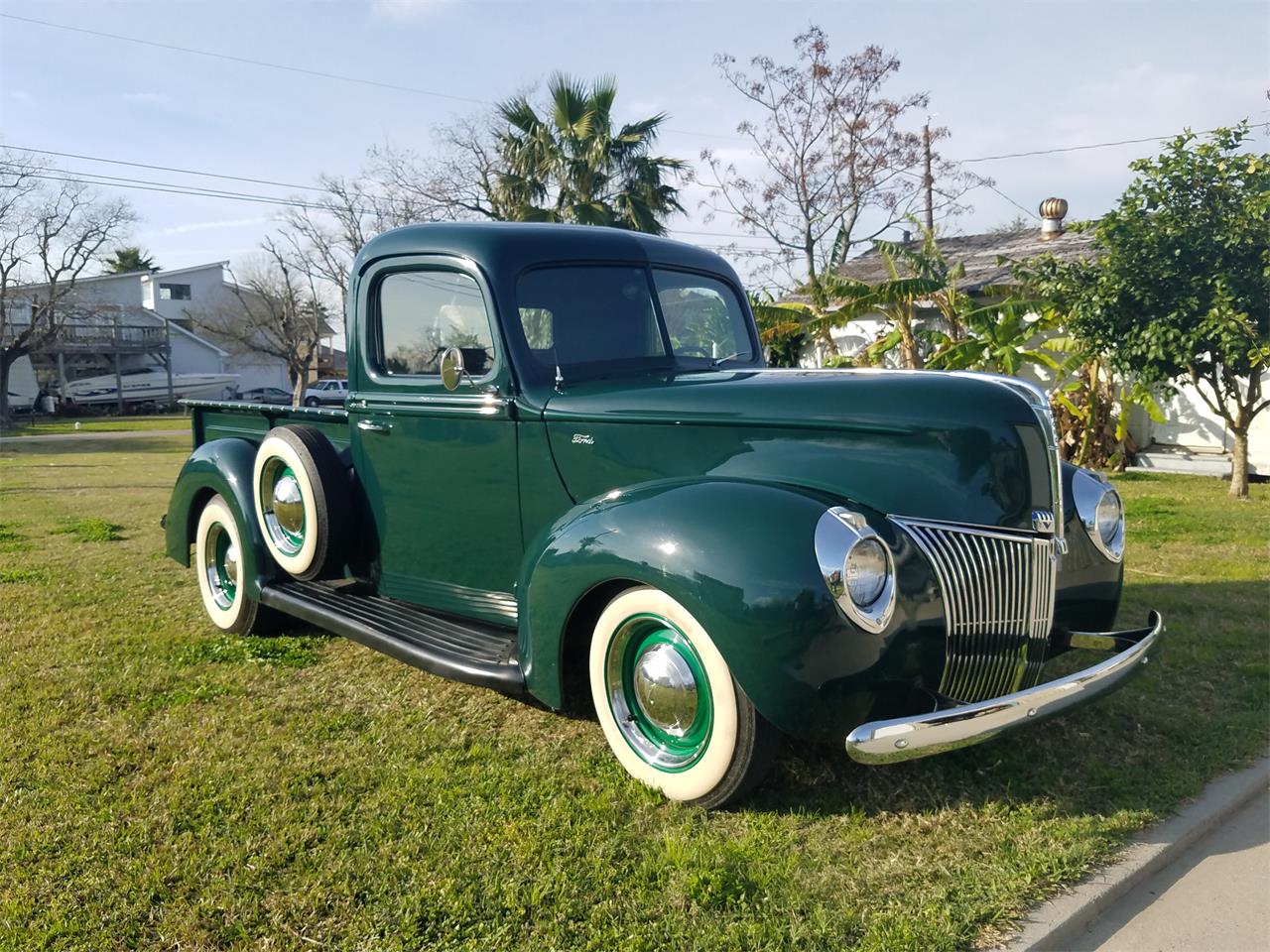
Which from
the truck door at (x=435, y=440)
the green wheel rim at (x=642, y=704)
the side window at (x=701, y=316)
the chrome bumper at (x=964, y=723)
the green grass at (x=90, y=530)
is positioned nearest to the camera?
the chrome bumper at (x=964, y=723)

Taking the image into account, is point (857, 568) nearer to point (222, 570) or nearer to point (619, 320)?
point (619, 320)

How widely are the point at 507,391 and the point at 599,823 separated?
1.69 metres

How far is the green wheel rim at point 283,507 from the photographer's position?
454 centimetres

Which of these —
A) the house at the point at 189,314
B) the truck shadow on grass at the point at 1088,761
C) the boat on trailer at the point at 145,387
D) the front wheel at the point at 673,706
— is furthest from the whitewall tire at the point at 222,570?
the house at the point at 189,314

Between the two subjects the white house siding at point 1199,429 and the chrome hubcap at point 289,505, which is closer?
the chrome hubcap at point 289,505

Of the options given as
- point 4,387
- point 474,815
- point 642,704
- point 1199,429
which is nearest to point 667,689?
point 642,704

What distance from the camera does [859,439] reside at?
3129 millimetres

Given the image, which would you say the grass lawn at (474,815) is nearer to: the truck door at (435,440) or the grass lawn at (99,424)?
the truck door at (435,440)

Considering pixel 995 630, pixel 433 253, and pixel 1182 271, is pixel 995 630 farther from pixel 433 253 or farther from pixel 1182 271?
pixel 1182 271

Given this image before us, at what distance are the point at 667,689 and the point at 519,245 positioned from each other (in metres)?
1.98

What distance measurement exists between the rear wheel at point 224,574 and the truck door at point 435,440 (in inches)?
38.7

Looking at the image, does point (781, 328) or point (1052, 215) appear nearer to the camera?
point (781, 328)

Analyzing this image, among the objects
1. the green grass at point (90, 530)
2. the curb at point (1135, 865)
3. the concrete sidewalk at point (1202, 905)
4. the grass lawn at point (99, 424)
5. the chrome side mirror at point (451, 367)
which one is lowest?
the concrete sidewalk at point (1202, 905)

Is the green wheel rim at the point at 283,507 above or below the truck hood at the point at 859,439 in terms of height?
below
